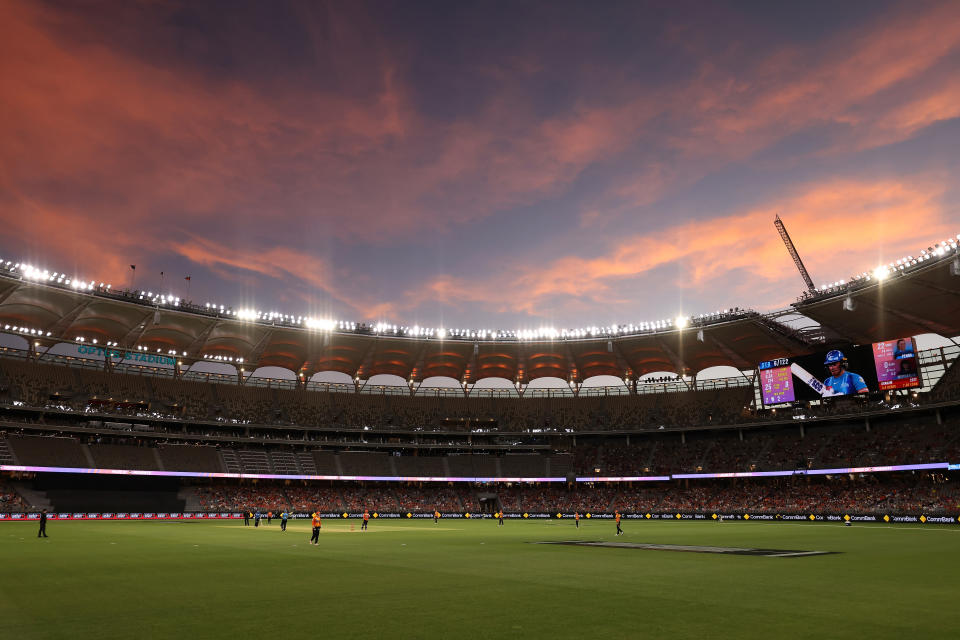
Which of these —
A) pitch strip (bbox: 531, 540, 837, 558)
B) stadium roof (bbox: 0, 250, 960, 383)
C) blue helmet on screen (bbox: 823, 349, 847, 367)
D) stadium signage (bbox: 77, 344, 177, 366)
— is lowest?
pitch strip (bbox: 531, 540, 837, 558)

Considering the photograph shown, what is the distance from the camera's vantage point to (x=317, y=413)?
300 ft

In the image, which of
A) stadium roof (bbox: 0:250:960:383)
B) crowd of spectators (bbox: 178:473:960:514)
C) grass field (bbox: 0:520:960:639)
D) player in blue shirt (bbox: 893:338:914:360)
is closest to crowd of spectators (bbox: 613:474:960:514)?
crowd of spectators (bbox: 178:473:960:514)

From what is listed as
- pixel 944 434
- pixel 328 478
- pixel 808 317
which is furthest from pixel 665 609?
pixel 328 478

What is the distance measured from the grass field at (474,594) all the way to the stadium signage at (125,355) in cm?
5576

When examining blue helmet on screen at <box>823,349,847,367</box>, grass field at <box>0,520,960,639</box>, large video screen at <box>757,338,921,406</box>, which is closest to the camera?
grass field at <box>0,520,960,639</box>

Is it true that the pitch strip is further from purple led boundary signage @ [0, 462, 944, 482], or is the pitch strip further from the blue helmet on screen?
the blue helmet on screen

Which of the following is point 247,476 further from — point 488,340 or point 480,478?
point 488,340

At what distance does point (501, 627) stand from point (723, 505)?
7016 centimetres

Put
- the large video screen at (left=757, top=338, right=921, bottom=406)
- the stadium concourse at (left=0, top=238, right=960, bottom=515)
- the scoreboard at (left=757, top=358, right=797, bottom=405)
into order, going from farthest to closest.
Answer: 1. the scoreboard at (left=757, top=358, right=797, bottom=405)
2. the stadium concourse at (left=0, top=238, right=960, bottom=515)
3. the large video screen at (left=757, top=338, right=921, bottom=406)

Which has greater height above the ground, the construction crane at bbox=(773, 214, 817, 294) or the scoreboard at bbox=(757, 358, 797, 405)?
the construction crane at bbox=(773, 214, 817, 294)

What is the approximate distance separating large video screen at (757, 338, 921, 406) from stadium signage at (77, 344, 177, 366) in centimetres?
7052

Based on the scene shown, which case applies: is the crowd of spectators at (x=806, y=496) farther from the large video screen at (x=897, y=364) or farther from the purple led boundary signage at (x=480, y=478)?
the large video screen at (x=897, y=364)

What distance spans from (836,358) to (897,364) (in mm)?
5459

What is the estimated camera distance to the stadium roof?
61688mm
